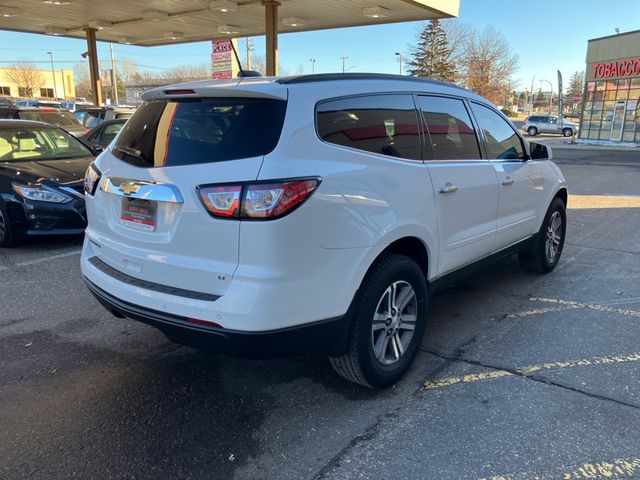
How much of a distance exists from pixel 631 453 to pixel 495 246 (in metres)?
2.01

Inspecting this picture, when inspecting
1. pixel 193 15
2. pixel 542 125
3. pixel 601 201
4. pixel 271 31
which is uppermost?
pixel 193 15

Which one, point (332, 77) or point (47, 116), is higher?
point (332, 77)

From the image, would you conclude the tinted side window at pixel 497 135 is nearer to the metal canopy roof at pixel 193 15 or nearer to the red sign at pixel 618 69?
the metal canopy roof at pixel 193 15

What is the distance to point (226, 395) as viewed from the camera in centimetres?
327

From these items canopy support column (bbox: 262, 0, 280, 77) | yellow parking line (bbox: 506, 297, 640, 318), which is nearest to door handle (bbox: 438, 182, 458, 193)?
yellow parking line (bbox: 506, 297, 640, 318)

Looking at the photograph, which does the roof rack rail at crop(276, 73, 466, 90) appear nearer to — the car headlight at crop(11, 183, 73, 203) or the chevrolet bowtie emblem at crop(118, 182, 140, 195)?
the chevrolet bowtie emblem at crop(118, 182, 140, 195)

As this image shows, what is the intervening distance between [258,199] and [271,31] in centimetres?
1658

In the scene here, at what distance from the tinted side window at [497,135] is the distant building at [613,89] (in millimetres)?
27823

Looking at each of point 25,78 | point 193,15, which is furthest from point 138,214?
point 25,78

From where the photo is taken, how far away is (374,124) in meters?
3.21

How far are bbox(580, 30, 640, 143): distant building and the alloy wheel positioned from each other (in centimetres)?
2999

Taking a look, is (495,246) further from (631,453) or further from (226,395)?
(226,395)

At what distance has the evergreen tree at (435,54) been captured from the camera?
196 ft

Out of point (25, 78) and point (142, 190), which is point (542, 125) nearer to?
point (142, 190)
